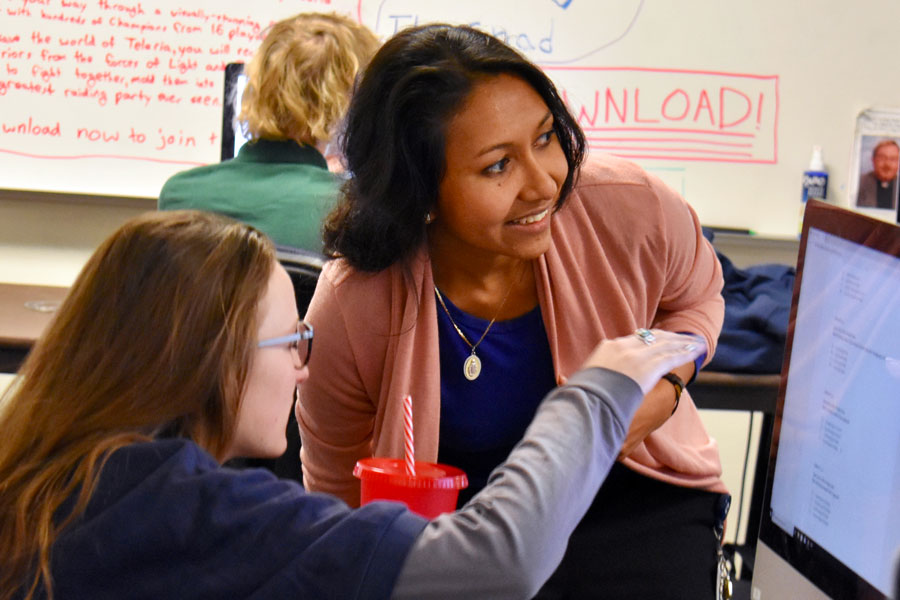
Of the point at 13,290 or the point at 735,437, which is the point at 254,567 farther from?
the point at 735,437

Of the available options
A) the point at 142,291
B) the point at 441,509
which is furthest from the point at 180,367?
the point at 441,509

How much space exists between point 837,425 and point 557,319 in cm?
60

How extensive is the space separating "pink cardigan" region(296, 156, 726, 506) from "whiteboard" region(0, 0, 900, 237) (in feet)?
4.95

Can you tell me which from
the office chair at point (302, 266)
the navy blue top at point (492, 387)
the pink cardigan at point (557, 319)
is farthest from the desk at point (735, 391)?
the office chair at point (302, 266)

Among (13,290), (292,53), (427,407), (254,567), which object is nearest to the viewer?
(254,567)

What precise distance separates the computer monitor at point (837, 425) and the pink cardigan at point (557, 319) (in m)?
0.48

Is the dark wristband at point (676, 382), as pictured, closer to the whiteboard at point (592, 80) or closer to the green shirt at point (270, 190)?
the green shirt at point (270, 190)

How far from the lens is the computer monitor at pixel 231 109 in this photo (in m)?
2.62

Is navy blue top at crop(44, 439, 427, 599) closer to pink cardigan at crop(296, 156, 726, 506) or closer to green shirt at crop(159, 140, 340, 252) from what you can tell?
pink cardigan at crop(296, 156, 726, 506)

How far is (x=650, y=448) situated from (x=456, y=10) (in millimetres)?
1796

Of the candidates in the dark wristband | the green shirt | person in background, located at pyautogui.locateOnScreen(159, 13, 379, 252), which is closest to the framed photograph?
person in background, located at pyautogui.locateOnScreen(159, 13, 379, 252)

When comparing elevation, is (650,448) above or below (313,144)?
below

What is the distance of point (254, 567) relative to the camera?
2.76 ft

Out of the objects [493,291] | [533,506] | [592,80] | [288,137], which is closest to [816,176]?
[592,80]
